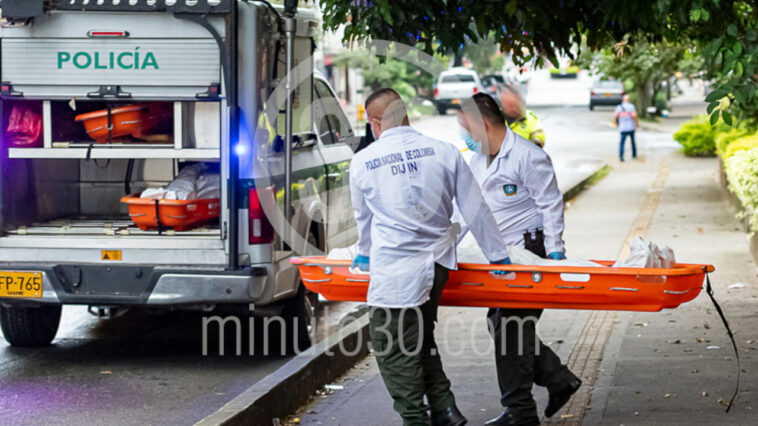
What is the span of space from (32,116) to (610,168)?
794 inches

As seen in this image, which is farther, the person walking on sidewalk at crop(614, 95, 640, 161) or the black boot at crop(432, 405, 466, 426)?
the person walking on sidewalk at crop(614, 95, 640, 161)

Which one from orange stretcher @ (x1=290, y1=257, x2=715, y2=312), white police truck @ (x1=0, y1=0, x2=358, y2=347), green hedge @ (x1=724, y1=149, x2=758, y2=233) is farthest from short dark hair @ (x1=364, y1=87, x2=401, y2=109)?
green hedge @ (x1=724, y1=149, x2=758, y2=233)

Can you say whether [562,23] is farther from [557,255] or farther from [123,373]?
[123,373]

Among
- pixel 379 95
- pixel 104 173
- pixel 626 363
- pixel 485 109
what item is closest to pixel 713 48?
pixel 485 109

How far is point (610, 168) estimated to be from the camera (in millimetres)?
26375

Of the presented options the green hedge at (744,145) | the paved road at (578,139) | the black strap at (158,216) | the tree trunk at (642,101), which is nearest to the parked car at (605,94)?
the paved road at (578,139)

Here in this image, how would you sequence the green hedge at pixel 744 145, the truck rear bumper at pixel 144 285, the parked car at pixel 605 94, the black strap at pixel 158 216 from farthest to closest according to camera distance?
the parked car at pixel 605 94 → the green hedge at pixel 744 145 → the black strap at pixel 158 216 → the truck rear bumper at pixel 144 285

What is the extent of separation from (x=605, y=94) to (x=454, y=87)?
9694mm

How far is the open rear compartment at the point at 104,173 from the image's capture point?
7570mm

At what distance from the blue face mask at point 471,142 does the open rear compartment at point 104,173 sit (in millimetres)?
1961

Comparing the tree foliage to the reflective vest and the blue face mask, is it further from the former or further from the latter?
the reflective vest

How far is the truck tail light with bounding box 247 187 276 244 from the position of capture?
7383 millimetres

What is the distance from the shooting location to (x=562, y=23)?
291 inches

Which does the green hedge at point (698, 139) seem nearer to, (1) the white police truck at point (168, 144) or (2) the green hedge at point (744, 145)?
(2) the green hedge at point (744, 145)
